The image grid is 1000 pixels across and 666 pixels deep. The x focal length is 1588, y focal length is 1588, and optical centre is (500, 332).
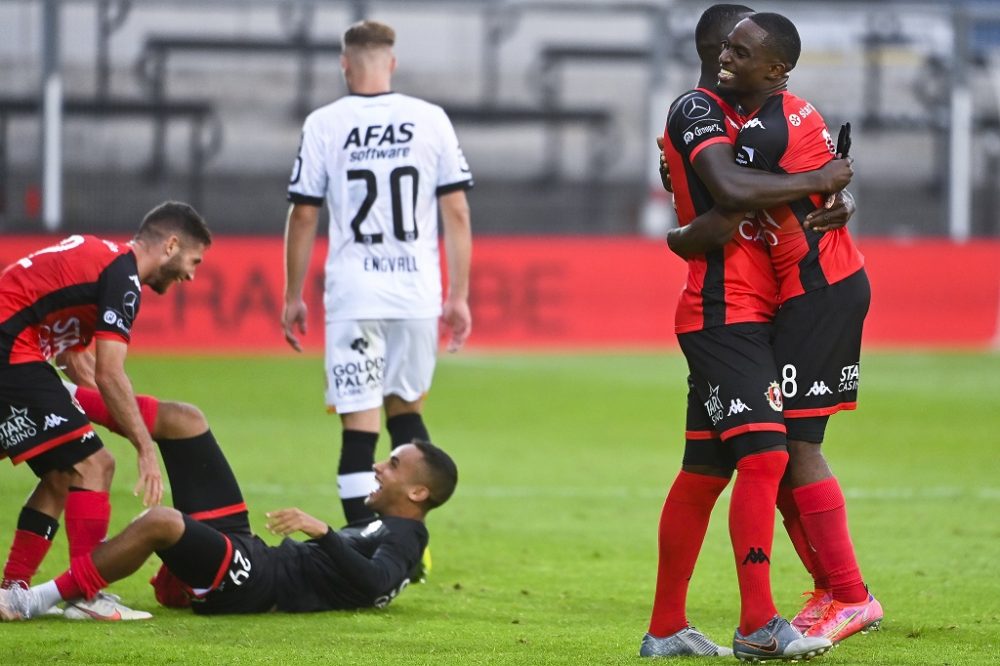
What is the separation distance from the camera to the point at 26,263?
5781 millimetres

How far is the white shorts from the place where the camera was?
6.96 m

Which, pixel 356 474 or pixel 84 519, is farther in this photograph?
pixel 356 474

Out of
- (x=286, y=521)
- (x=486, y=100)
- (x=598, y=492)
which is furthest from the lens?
(x=486, y=100)

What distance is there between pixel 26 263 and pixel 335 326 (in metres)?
1.64

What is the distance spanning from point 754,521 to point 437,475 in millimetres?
1549

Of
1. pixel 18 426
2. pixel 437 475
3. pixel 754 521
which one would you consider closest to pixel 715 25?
pixel 754 521

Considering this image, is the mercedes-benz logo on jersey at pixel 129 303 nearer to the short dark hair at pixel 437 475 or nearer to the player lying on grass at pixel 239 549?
the player lying on grass at pixel 239 549

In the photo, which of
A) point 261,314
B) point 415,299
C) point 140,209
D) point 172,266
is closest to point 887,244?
point 261,314

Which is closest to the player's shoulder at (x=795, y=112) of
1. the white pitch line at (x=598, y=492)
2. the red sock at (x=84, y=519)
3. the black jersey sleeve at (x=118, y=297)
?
the black jersey sleeve at (x=118, y=297)

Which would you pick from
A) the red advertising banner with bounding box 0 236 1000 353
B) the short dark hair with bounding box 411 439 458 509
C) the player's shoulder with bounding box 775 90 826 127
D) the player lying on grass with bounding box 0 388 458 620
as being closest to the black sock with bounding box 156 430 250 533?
the player lying on grass with bounding box 0 388 458 620

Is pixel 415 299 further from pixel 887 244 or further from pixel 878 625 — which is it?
pixel 887 244

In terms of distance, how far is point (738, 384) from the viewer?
488 centimetres

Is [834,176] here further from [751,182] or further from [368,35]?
[368,35]

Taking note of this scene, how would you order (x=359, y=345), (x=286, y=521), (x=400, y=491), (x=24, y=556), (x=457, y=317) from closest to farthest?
(x=286, y=521)
(x=24, y=556)
(x=400, y=491)
(x=359, y=345)
(x=457, y=317)
